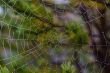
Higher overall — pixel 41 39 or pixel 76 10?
pixel 76 10

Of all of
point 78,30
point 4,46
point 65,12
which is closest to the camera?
point 78,30

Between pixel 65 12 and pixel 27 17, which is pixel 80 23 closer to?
pixel 65 12

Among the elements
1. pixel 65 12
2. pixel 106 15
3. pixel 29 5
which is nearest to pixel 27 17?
pixel 29 5

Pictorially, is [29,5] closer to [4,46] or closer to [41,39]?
[41,39]

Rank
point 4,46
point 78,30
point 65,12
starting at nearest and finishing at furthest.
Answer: point 78,30 < point 65,12 < point 4,46

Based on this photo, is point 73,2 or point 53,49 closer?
point 73,2

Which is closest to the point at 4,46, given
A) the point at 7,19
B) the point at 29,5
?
the point at 7,19

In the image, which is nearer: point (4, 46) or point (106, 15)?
point (106, 15)

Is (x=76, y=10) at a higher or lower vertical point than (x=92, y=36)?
higher
